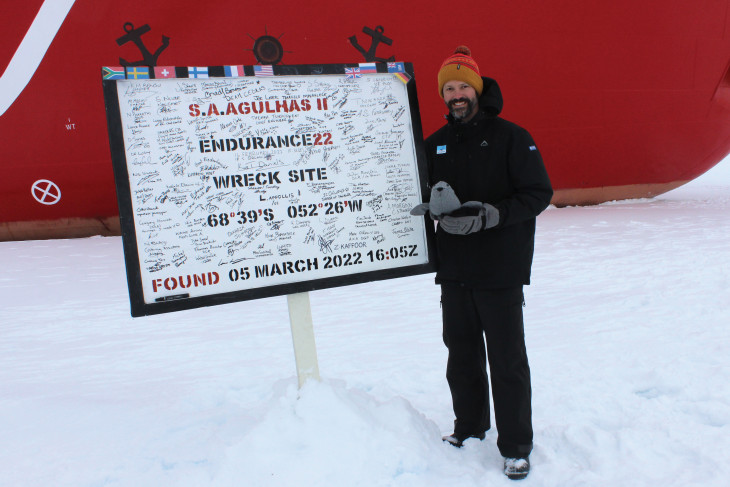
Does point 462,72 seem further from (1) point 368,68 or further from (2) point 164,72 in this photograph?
(2) point 164,72

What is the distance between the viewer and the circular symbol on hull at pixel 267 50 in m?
5.58

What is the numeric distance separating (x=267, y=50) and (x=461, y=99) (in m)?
4.13

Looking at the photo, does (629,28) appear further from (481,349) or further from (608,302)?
(481,349)

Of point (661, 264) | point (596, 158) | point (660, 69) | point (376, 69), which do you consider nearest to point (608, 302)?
point (661, 264)

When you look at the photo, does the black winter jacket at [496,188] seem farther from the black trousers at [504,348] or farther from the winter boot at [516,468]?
the winter boot at [516,468]

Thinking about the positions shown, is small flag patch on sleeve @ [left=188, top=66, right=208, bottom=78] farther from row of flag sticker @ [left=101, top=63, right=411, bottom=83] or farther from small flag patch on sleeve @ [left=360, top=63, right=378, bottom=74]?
small flag patch on sleeve @ [left=360, top=63, right=378, bottom=74]

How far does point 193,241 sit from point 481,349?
1066 millimetres

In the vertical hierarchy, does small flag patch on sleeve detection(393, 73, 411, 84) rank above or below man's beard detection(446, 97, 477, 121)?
above

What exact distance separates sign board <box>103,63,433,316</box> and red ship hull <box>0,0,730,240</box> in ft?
9.65

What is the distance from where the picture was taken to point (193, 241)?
6.21 ft

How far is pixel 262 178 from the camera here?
1962 millimetres

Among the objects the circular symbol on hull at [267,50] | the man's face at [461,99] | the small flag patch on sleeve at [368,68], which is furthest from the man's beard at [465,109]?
the circular symbol on hull at [267,50]

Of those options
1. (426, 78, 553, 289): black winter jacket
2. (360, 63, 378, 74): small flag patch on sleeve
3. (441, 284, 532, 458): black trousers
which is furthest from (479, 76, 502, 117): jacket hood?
(441, 284, 532, 458): black trousers

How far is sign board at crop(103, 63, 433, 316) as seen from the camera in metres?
1.84
